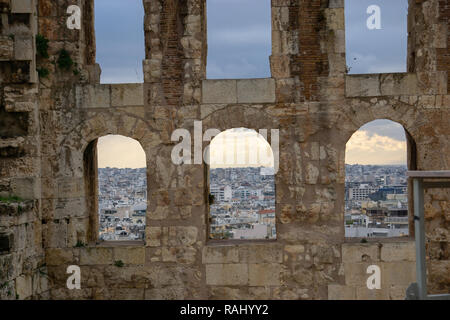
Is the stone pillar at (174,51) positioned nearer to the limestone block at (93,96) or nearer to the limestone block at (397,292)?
the limestone block at (93,96)

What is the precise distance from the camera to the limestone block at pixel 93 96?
9633 millimetres

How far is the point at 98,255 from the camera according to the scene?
9.56m

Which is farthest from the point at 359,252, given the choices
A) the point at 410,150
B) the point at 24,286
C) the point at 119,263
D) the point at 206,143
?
the point at 24,286

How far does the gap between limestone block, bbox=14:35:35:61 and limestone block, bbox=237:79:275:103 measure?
3539 millimetres

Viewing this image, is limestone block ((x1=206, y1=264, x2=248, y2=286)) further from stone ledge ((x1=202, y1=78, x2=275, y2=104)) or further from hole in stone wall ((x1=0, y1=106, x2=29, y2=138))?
hole in stone wall ((x1=0, y1=106, x2=29, y2=138))

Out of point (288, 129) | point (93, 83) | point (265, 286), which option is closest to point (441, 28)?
point (288, 129)

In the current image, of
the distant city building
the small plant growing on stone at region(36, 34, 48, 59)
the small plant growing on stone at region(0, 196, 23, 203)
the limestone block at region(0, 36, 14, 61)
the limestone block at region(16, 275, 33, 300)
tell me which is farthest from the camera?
the distant city building

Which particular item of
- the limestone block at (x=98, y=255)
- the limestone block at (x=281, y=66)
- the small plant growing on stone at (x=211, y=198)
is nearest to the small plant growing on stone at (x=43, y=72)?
the limestone block at (x=98, y=255)

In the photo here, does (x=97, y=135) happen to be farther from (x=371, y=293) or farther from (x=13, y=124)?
(x=371, y=293)

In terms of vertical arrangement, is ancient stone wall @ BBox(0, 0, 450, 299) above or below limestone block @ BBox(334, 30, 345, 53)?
below

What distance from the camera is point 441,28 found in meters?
9.34

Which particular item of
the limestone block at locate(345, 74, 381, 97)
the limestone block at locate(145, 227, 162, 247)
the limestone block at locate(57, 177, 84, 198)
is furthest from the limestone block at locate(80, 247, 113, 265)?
the limestone block at locate(345, 74, 381, 97)

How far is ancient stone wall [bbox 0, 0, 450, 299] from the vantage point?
9.37 meters

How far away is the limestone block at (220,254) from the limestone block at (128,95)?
109 inches
